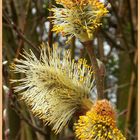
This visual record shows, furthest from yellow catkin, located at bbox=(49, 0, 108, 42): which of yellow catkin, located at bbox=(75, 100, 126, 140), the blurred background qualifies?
the blurred background

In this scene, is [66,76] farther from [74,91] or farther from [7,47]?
[7,47]

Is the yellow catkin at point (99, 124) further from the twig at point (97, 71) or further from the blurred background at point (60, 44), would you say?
the blurred background at point (60, 44)

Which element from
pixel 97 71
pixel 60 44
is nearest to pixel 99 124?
pixel 97 71

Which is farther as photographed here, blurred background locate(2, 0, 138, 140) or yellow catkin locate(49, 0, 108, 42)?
blurred background locate(2, 0, 138, 140)

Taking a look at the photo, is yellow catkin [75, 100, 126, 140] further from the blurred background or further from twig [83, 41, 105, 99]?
the blurred background

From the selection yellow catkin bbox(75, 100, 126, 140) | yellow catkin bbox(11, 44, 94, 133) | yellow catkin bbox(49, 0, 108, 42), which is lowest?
yellow catkin bbox(75, 100, 126, 140)

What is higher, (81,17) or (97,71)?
(81,17)

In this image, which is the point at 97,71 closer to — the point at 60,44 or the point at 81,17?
the point at 81,17

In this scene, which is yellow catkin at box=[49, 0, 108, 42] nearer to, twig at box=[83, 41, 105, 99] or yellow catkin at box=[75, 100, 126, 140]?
twig at box=[83, 41, 105, 99]

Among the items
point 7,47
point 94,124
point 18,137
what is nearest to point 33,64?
point 94,124

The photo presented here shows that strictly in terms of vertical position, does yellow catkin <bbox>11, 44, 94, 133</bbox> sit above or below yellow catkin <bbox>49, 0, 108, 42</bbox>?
below

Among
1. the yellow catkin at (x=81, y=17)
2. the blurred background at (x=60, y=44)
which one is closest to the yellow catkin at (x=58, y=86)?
the yellow catkin at (x=81, y=17)
